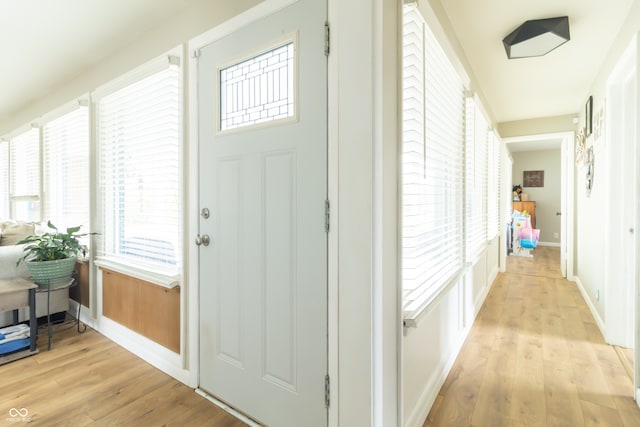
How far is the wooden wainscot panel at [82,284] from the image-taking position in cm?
288

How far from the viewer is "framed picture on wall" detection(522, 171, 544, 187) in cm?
792

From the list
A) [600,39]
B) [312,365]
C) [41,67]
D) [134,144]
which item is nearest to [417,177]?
[312,365]

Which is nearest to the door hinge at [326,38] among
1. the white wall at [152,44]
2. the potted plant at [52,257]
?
the white wall at [152,44]

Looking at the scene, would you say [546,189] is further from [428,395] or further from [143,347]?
[143,347]

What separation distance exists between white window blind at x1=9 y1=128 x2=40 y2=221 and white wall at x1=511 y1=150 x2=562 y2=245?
9458mm

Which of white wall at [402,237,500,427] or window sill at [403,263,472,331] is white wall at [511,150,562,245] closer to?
white wall at [402,237,500,427]

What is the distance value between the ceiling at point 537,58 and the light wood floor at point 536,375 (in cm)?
237

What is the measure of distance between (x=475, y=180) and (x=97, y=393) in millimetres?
3316

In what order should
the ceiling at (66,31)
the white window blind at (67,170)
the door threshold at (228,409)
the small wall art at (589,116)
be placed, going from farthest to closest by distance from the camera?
the small wall art at (589,116) → the white window blind at (67,170) → the ceiling at (66,31) → the door threshold at (228,409)

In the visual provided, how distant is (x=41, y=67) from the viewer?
9.11 ft

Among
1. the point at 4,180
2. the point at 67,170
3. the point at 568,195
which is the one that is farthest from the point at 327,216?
the point at 4,180

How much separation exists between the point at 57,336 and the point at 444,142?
341 centimetres

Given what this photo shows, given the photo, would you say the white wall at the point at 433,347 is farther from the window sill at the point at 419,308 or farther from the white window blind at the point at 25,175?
the white window blind at the point at 25,175

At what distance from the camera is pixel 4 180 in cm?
444
